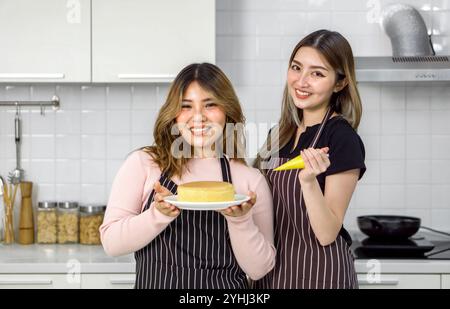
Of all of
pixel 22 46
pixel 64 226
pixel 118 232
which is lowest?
pixel 64 226

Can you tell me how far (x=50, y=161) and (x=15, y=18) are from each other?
0.65m

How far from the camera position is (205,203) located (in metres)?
1.17

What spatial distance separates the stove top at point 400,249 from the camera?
7.42 feet

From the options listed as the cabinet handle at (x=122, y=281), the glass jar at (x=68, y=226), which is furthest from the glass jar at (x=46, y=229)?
the cabinet handle at (x=122, y=281)

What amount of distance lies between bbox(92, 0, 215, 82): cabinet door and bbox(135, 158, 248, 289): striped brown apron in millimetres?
1092

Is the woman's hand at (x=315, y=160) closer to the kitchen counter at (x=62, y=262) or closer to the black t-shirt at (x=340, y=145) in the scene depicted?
the black t-shirt at (x=340, y=145)

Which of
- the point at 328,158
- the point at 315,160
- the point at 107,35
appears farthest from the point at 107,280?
the point at 315,160

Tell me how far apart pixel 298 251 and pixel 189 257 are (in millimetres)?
289

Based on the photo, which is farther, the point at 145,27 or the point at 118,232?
the point at 145,27

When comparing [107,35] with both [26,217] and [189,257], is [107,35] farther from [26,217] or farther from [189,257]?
[189,257]

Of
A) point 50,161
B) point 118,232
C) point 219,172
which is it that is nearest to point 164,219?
point 118,232

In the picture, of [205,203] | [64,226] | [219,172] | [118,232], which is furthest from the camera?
[64,226]
